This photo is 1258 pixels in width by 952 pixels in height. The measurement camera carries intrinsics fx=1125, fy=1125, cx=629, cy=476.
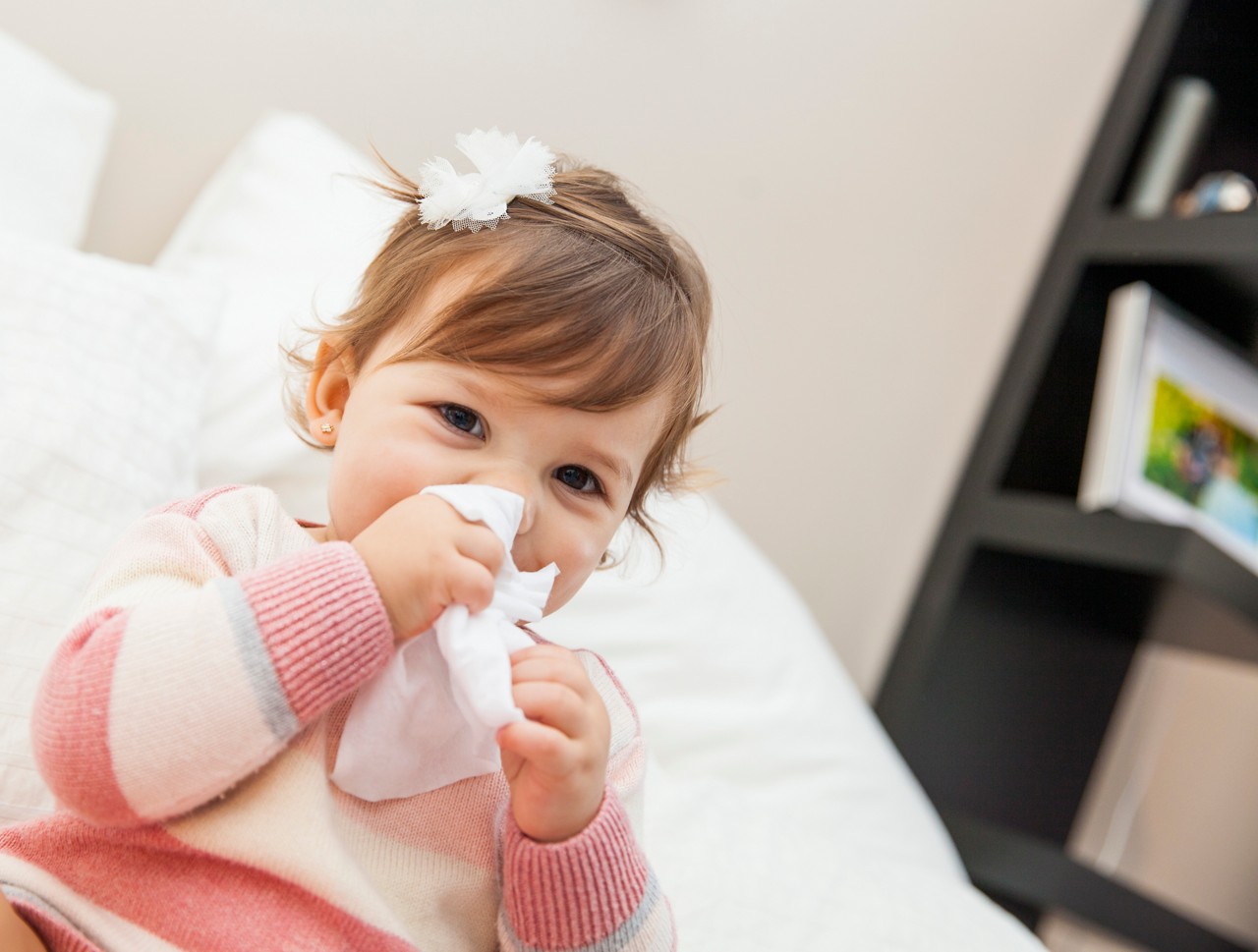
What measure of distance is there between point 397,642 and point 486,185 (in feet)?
0.97

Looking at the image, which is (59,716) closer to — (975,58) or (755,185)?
(755,185)

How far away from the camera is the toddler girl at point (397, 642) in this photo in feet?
1.82

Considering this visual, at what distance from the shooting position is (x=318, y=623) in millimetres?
558

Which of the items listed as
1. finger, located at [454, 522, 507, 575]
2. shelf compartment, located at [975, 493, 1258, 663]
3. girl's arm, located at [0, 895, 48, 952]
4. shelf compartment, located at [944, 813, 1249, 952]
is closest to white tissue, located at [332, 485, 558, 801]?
finger, located at [454, 522, 507, 575]

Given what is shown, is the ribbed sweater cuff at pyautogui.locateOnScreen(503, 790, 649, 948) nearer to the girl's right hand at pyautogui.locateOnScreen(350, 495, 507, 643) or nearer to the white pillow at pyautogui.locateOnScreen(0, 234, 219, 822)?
the girl's right hand at pyautogui.locateOnScreen(350, 495, 507, 643)

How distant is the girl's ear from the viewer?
75 centimetres

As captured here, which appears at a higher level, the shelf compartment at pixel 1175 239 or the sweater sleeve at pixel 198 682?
the shelf compartment at pixel 1175 239

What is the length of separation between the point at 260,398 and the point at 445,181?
0.37 meters

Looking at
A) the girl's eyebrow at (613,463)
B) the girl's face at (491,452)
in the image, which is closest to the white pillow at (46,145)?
the girl's face at (491,452)

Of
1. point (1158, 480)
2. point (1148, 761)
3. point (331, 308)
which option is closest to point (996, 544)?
point (1158, 480)

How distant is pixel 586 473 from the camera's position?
69 cm

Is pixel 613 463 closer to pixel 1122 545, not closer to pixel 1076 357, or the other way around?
pixel 1122 545

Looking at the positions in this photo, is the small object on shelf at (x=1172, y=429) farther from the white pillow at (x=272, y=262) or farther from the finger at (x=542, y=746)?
the finger at (x=542, y=746)

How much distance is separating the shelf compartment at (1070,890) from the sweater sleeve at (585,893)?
108cm
